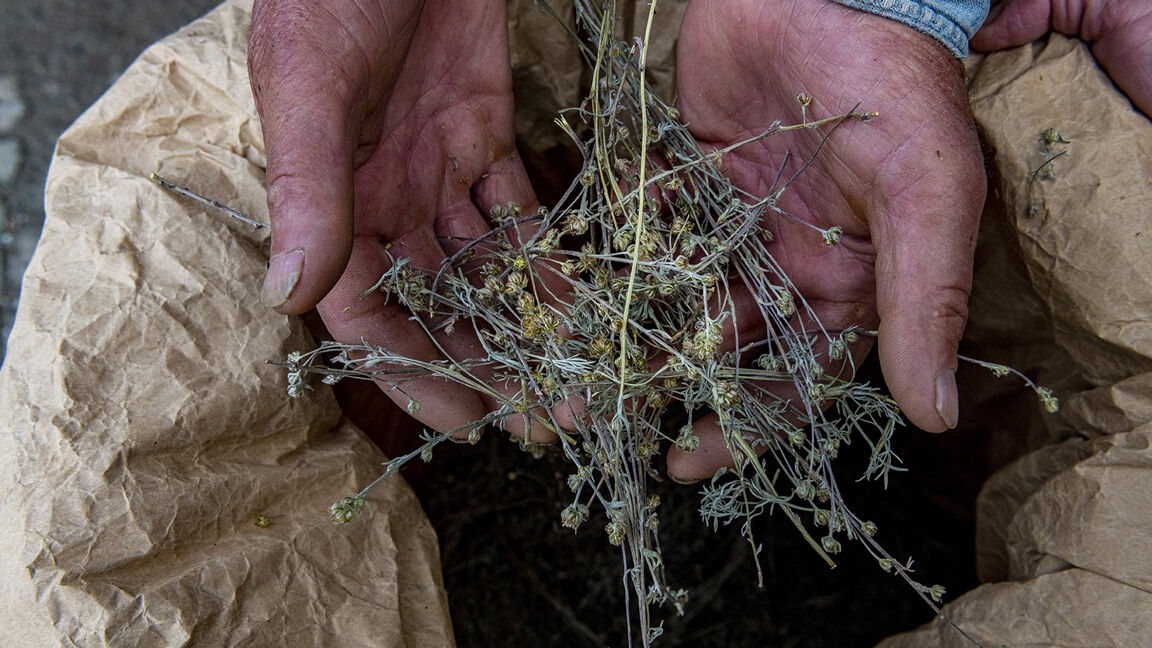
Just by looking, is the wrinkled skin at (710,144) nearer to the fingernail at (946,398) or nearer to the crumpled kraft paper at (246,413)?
the fingernail at (946,398)

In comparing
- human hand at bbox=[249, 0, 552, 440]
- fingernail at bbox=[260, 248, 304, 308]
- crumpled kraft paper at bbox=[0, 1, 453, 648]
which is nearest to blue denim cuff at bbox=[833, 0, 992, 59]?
human hand at bbox=[249, 0, 552, 440]

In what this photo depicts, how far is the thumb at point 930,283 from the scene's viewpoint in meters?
1.16

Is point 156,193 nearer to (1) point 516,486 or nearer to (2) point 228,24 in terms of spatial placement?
(2) point 228,24

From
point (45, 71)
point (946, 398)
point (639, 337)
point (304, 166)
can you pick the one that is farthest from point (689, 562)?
point (45, 71)

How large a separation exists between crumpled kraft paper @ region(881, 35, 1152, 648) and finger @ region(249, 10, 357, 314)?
1088 mm

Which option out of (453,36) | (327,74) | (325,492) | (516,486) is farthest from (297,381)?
(516,486)

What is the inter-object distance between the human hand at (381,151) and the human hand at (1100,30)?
0.91m

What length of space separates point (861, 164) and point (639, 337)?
452 millimetres

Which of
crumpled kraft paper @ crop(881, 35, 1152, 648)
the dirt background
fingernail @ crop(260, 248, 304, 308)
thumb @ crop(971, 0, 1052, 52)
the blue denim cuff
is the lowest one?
the dirt background

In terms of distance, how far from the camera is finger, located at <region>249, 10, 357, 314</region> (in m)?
1.05

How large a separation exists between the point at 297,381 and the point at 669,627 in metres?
1.10

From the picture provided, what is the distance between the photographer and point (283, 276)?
104 centimetres

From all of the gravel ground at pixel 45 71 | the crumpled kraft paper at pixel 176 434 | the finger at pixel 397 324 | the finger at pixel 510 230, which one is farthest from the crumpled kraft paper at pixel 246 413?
the gravel ground at pixel 45 71

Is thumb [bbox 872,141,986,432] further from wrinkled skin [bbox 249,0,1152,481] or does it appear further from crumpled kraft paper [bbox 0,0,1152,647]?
crumpled kraft paper [bbox 0,0,1152,647]
